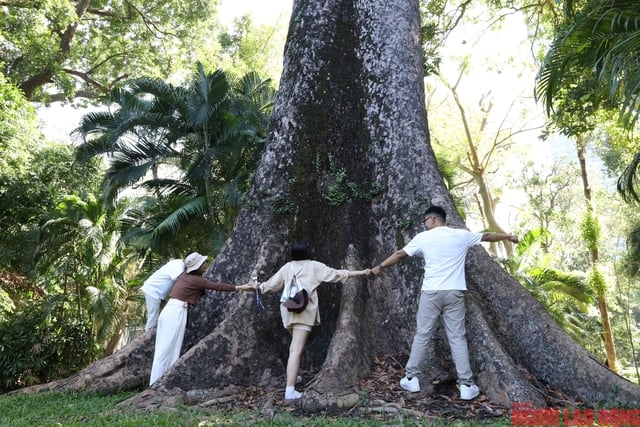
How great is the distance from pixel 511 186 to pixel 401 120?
29791 millimetres

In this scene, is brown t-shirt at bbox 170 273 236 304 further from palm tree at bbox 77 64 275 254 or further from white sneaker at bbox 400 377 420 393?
palm tree at bbox 77 64 275 254

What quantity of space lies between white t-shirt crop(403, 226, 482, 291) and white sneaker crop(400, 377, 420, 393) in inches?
33.9

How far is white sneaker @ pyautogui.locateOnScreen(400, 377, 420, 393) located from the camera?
4.92m

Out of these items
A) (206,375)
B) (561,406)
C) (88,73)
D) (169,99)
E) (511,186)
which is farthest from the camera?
(511,186)

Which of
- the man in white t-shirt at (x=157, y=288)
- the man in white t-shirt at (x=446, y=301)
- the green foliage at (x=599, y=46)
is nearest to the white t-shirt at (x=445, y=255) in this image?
the man in white t-shirt at (x=446, y=301)

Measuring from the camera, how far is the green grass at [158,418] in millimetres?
4273

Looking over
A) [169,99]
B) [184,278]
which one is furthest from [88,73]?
[184,278]

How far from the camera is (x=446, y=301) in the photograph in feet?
16.2

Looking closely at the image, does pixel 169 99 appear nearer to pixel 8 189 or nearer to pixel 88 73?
pixel 8 189

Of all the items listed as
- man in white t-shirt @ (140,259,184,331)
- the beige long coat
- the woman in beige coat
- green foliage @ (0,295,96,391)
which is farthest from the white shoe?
green foliage @ (0,295,96,391)

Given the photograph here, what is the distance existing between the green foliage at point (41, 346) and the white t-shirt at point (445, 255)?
388 inches

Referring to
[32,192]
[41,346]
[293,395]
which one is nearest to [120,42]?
[32,192]

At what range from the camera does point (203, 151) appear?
12.0 metres
